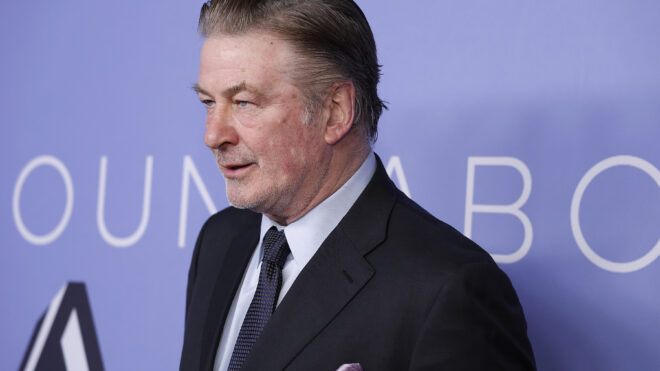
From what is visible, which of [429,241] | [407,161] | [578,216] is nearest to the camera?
[429,241]

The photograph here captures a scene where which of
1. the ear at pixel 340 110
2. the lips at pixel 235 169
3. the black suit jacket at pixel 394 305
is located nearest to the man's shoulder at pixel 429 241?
the black suit jacket at pixel 394 305

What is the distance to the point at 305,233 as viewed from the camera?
1.24 meters

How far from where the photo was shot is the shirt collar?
4.03 feet

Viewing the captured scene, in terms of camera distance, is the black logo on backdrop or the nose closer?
the nose

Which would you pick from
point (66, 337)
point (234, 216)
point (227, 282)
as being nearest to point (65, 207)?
point (66, 337)

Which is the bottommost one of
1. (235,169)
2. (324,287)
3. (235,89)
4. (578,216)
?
(578,216)

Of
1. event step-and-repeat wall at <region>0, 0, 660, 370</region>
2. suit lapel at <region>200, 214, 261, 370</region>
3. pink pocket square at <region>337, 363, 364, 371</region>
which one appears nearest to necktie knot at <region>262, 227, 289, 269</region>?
suit lapel at <region>200, 214, 261, 370</region>

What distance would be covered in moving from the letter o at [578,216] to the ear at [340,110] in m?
0.56

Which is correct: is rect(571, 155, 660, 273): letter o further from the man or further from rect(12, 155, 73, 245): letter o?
rect(12, 155, 73, 245): letter o

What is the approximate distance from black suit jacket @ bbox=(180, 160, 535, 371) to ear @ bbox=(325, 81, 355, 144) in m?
0.11

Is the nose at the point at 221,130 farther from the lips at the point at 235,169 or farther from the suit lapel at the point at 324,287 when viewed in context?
the suit lapel at the point at 324,287

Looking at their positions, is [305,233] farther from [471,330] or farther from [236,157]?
[471,330]

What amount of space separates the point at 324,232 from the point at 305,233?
0.03 meters

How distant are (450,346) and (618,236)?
1.98ft
